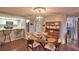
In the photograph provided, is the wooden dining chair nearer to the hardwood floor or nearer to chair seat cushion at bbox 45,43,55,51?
the hardwood floor

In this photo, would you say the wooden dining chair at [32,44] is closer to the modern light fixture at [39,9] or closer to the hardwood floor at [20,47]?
the hardwood floor at [20,47]

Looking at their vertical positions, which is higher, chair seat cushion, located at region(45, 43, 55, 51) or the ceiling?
the ceiling

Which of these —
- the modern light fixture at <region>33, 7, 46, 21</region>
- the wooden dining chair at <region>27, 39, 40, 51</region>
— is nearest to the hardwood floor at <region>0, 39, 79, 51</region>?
the wooden dining chair at <region>27, 39, 40, 51</region>

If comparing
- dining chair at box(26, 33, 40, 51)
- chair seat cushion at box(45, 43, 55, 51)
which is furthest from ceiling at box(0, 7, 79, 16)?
chair seat cushion at box(45, 43, 55, 51)

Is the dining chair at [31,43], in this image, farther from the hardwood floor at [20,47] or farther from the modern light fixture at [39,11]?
the modern light fixture at [39,11]

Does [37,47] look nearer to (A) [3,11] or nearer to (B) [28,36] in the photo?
(B) [28,36]

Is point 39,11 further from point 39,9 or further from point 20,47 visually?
point 20,47

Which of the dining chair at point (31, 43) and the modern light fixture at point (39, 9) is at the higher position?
the modern light fixture at point (39, 9)

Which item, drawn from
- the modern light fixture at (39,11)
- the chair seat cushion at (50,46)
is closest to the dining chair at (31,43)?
the chair seat cushion at (50,46)

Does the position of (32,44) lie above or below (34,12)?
below

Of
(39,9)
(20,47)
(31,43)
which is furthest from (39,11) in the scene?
(20,47)

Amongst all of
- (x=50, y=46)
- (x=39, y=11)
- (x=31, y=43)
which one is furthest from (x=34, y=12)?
(x=50, y=46)
